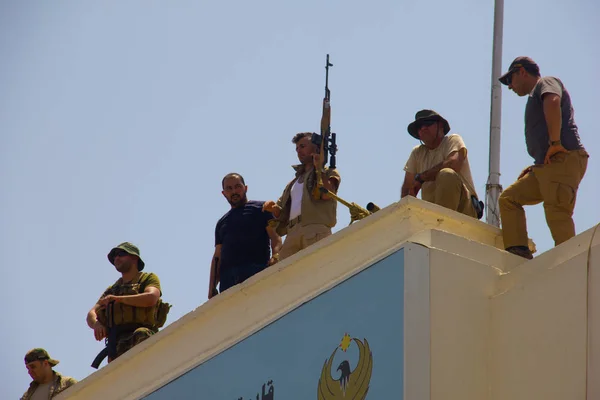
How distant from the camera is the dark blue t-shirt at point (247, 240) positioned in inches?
477

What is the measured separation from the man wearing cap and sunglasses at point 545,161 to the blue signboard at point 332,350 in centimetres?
106

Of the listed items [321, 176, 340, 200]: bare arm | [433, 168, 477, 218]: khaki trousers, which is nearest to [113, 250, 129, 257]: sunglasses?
[321, 176, 340, 200]: bare arm

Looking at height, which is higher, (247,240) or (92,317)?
(247,240)

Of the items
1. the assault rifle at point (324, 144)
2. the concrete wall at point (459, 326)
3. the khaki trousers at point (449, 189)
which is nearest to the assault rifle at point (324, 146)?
the assault rifle at point (324, 144)

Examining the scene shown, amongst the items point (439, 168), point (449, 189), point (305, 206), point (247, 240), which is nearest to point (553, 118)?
point (449, 189)

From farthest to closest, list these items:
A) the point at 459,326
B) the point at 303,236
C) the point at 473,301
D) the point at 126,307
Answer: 1. the point at 126,307
2. the point at 303,236
3. the point at 473,301
4. the point at 459,326

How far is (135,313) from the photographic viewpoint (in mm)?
11867

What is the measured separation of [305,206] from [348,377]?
2.75m

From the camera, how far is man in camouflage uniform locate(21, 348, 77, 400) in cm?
1192

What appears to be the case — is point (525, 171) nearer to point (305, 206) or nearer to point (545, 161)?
point (545, 161)

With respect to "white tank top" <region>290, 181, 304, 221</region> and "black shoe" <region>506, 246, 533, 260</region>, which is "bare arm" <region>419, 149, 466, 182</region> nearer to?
"black shoe" <region>506, 246, 533, 260</region>

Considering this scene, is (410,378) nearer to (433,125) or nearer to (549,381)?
(549,381)

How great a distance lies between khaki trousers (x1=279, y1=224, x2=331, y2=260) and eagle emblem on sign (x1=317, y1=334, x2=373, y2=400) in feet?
7.42

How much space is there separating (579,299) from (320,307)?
1888 millimetres
